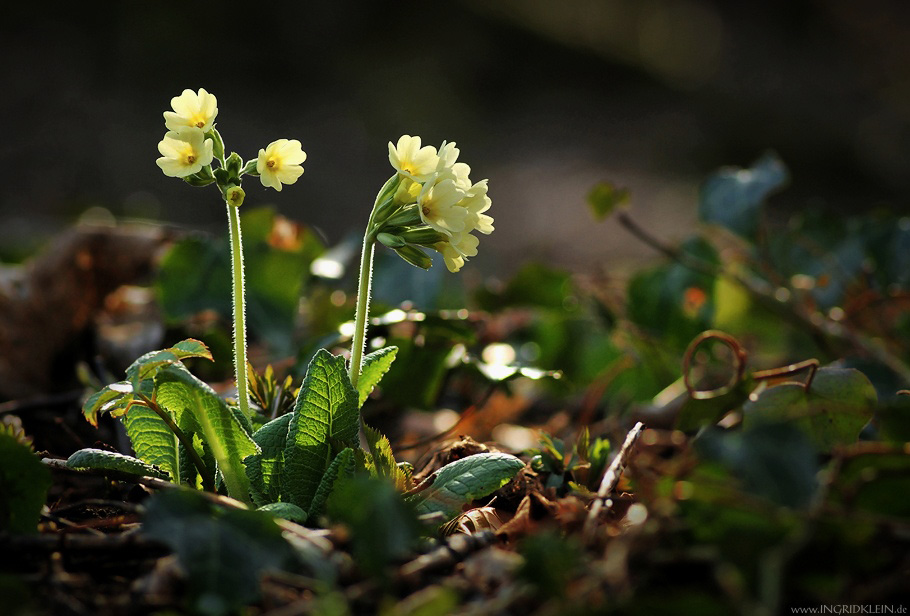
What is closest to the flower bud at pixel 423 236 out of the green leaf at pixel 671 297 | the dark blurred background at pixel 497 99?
the green leaf at pixel 671 297

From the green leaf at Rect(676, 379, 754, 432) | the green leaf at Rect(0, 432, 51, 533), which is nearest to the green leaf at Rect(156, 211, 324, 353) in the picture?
the green leaf at Rect(0, 432, 51, 533)

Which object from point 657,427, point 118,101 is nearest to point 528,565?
point 657,427

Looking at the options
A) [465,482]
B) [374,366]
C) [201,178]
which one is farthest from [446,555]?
[201,178]

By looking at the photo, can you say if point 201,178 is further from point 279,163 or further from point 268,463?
point 268,463

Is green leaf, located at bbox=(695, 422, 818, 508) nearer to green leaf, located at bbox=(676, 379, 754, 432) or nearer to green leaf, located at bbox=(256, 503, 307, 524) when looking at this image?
green leaf, located at bbox=(676, 379, 754, 432)

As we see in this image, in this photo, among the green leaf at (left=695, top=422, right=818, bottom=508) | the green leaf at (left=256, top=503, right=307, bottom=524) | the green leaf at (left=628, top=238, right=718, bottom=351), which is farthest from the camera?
the green leaf at (left=628, top=238, right=718, bottom=351)
